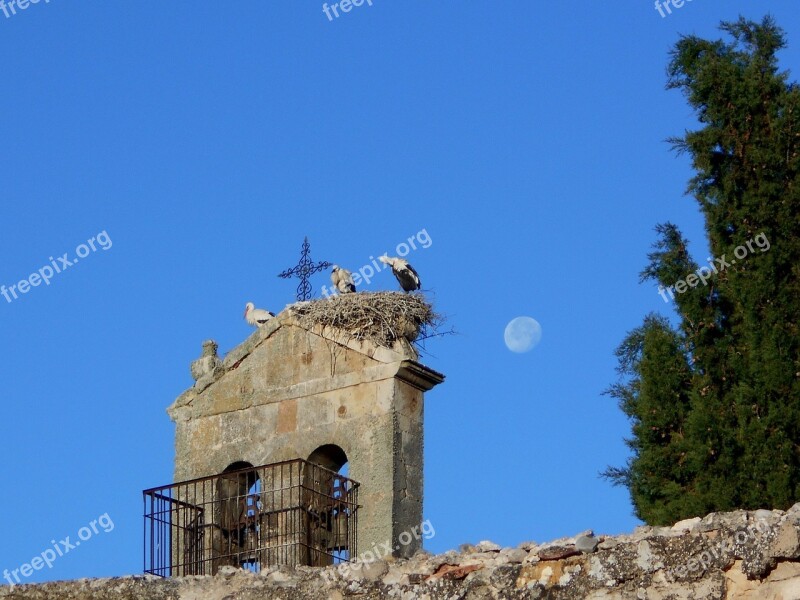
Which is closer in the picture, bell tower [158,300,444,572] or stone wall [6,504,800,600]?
stone wall [6,504,800,600]

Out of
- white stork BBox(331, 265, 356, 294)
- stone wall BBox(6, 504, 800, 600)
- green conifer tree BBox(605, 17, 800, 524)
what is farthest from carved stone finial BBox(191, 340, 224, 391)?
stone wall BBox(6, 504, 800, 600)

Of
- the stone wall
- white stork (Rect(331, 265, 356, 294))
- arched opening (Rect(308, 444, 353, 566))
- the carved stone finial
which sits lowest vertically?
the stone wall

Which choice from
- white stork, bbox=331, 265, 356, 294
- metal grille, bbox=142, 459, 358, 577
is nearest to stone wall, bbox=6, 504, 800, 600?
metal grille, bbox=142, 459, 358, 577

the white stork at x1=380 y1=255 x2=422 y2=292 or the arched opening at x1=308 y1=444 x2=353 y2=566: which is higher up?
the white stork at x1=380 y1=255 x2=422 y2=292

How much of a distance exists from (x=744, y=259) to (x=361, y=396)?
3.27m

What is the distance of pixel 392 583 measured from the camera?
21.8 feet

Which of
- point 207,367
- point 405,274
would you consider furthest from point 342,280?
point 207,367

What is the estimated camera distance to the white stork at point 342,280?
12698 millimetres

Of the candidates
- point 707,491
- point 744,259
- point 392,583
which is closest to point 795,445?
point 707,491

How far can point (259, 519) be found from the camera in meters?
10.8

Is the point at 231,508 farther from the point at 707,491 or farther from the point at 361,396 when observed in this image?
the point at 707,491

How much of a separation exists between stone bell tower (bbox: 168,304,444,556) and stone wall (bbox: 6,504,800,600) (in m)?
3.46

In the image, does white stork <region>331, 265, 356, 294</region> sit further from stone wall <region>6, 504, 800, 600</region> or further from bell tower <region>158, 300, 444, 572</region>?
stone wall <region>6, 504, 800, 600</region>

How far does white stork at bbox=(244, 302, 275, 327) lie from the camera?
1226 cm
